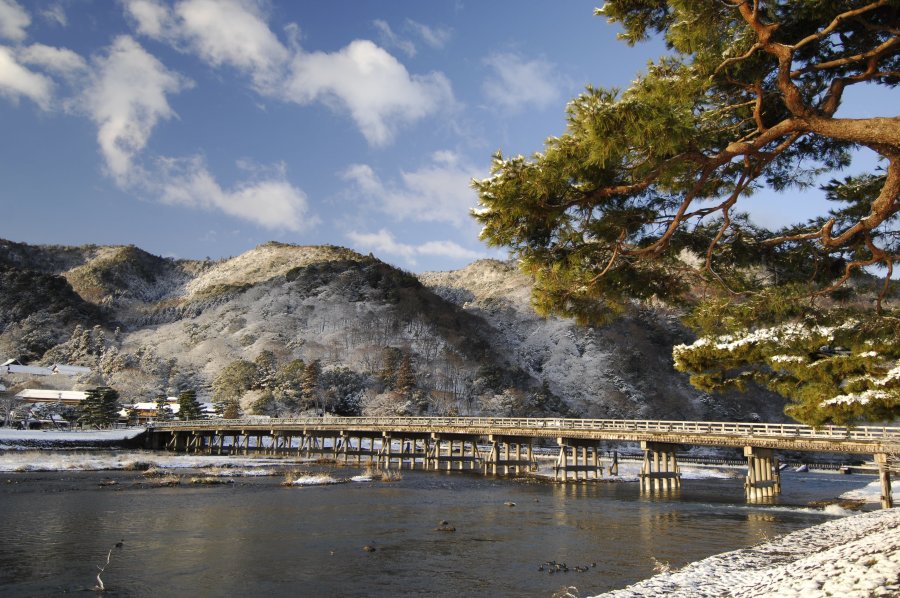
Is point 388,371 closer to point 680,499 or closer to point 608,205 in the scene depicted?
point 680,499

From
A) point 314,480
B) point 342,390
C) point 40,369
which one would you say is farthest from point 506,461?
point 40,369

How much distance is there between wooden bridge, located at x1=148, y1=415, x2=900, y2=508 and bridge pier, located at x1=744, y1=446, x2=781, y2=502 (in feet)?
0.16

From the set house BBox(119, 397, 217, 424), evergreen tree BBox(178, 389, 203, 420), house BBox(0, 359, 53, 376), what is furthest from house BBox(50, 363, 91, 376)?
evergreen tree BBox(178, 389, 203, 420)

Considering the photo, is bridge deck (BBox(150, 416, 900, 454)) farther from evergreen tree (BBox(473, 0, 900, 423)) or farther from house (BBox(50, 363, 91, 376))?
house (BBox(50, 363, 91, 376))

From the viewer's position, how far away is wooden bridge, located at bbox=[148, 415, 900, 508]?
28203mm

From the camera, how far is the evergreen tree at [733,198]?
7.70 metres

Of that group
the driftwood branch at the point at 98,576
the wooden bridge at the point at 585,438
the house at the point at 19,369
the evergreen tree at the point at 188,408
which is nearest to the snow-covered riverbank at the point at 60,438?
the wooden bridge at the point at 585,438

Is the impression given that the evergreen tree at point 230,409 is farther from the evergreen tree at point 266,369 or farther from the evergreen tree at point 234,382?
the evergreen tree at point 266,369

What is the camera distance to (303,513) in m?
22.5

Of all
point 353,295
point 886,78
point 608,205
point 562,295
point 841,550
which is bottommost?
point 841,550

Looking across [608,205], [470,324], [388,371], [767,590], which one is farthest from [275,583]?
[470,324]

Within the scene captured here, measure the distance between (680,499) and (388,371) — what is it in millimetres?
70038

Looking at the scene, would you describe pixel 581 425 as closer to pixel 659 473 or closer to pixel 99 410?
pixel 659 473

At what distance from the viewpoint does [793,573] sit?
398 inches
